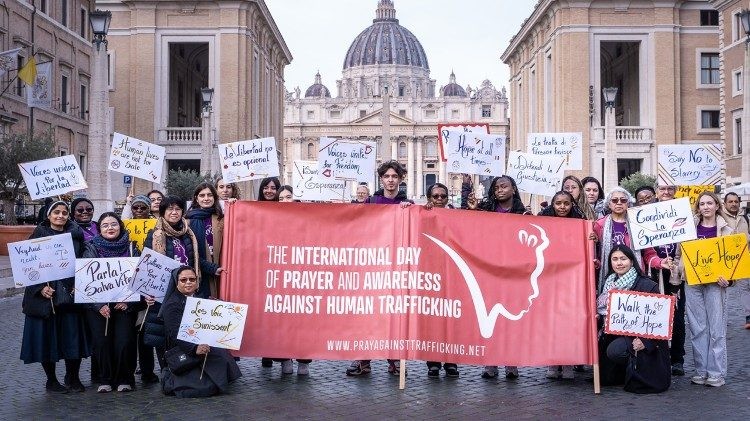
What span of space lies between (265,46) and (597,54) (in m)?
21.3

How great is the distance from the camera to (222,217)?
8.85 meters

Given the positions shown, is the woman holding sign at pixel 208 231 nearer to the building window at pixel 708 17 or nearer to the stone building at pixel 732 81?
the stone building at pixel 732 81

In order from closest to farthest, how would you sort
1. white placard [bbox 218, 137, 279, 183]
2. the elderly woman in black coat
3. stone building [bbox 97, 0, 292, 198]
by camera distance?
1. the elderly woman in black coat
2. white placard [bbox 218, 137, 279, 183]
3. stone building [bbox 97, 0, 292, 198]

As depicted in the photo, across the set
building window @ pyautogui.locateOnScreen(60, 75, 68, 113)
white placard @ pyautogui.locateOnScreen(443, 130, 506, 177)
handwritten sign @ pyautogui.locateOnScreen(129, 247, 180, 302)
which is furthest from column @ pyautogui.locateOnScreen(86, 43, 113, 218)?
handwritten sign @ pyautogui.locateOnScreen(129, 247, 180, 302)

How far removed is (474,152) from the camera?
12.4 metres

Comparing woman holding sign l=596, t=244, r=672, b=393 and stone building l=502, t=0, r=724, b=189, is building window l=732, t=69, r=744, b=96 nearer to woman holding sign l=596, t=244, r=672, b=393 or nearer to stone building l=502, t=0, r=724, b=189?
stone building l=502, t=0, r=724, b=189

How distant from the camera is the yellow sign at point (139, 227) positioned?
10.1 m

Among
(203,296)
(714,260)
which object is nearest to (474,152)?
(714,260)

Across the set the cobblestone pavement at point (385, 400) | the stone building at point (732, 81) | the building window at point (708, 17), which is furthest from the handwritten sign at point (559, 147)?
the building window at point (708, 17)

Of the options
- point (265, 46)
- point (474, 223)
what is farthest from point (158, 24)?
point (474, 223)

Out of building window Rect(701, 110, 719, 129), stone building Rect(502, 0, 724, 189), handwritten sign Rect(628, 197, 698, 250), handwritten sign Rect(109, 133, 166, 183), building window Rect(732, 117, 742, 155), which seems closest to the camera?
handwritten sign Rect(628, 197, 698, 250)

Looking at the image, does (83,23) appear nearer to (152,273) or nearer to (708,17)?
(708,17)

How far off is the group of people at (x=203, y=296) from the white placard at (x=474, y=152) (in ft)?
10.4

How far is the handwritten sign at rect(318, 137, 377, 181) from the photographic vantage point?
1434 cm
